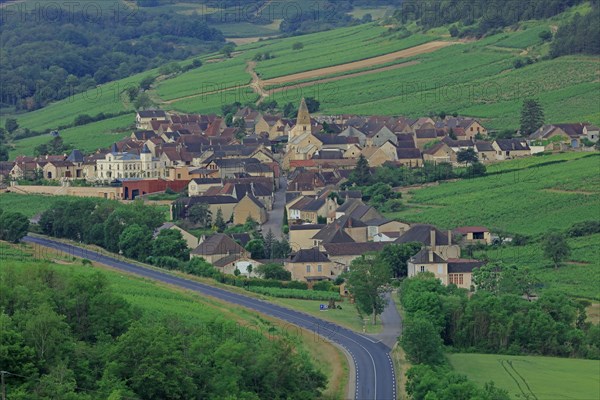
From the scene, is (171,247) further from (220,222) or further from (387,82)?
(387,82)

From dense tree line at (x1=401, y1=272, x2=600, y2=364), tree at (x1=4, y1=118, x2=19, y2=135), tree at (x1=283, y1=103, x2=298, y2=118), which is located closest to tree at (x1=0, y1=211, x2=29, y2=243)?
dense tree line at (x1=401, y1=272, x2=600, y2=364)

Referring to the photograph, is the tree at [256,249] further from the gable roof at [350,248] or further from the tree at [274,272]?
the tree at [274,272]

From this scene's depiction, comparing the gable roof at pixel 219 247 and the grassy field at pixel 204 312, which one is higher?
the gable roof at pixel 219 247

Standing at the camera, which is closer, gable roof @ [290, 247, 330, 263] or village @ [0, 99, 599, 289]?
gable roof @ [290, 247, 330, 263]

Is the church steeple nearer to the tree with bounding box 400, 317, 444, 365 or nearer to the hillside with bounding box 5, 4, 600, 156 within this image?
the hillside with bounding box 5, 4, 600, 156

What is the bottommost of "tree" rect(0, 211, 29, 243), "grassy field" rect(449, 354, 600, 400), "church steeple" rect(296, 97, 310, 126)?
"grassy field" rect(449, 354, 600, 400)

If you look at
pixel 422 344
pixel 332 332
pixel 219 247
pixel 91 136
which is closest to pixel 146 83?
pixel 91 136

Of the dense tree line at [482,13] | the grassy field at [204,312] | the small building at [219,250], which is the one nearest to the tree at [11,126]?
the dense tree line at [482,13]
